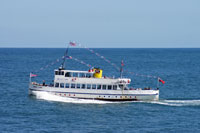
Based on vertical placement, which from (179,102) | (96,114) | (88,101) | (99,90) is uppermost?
(99,90)

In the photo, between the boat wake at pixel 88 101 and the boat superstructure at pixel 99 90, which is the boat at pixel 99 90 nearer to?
the boat superstructure at pixel 99 90

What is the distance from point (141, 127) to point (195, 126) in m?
7.65

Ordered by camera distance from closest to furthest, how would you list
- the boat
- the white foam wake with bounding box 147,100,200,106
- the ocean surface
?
the ocean surface → the white foam wake with bounding box 147,100,200,106 → the boat

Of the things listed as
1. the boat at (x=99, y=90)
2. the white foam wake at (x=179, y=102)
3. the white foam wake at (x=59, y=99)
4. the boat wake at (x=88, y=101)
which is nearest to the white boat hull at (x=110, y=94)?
the boat at (x=99, y=90)

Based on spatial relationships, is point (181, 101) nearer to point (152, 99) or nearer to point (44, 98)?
point (152, 99)

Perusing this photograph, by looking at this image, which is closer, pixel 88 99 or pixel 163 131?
pixel 163 131

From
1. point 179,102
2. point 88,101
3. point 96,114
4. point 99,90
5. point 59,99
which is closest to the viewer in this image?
point 96,114

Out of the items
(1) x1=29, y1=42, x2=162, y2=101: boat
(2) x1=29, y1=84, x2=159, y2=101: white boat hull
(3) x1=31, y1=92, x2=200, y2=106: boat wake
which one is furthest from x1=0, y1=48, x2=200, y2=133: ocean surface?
(1) x1=29, y1=42, x2=162, y2=101: boat

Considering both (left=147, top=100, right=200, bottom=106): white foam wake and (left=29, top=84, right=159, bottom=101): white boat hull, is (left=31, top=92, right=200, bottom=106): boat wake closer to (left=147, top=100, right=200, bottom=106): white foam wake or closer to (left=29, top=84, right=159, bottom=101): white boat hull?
(left=147, top=100, right=200, bottom=106): white foam wake

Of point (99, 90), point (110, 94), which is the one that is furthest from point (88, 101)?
point (110, 94)

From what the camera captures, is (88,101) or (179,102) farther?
(179,102)

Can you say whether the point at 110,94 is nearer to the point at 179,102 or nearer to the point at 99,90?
the point at 99,90

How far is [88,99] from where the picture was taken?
7169 cm

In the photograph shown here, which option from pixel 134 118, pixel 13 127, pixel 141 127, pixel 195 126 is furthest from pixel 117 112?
pixel 13 127
